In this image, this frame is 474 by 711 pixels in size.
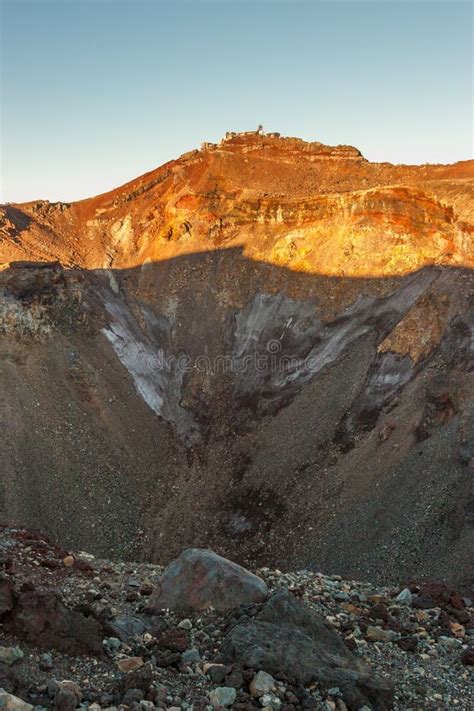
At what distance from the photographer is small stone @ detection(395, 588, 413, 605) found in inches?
539

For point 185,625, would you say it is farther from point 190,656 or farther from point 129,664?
point 129,664

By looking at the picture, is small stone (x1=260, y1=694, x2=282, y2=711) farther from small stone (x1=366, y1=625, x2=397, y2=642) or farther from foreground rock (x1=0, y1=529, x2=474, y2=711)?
small stone (x1=366, y1=625, x2=397, y2=642)

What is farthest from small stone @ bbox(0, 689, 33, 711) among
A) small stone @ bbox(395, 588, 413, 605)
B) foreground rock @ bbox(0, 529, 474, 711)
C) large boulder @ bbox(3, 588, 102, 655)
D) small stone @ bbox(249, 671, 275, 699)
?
small stone @ bbox(395, 588, 413, 605)

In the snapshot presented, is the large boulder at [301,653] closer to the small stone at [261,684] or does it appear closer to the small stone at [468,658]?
the small stone at [261,684]

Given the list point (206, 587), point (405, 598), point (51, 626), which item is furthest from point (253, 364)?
point (51, 626)

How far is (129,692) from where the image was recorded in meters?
8.34

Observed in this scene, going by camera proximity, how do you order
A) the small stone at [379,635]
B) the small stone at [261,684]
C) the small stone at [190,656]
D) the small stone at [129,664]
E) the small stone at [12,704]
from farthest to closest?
the small stone at [379,635], the small stone at [190,656], the small stone at [129,664], the small stone at [261,684], the small stone at [12,704]

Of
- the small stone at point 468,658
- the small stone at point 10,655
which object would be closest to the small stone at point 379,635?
the small stone at point 468,658

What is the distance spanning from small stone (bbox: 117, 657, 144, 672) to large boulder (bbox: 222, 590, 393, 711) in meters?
1.37

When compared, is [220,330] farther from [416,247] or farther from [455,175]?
[455,175]

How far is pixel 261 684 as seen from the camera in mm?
9023

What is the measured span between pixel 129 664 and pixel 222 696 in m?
1.46

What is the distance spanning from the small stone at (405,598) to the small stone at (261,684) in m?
5.53

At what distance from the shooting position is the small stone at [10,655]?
8500 millimetres
